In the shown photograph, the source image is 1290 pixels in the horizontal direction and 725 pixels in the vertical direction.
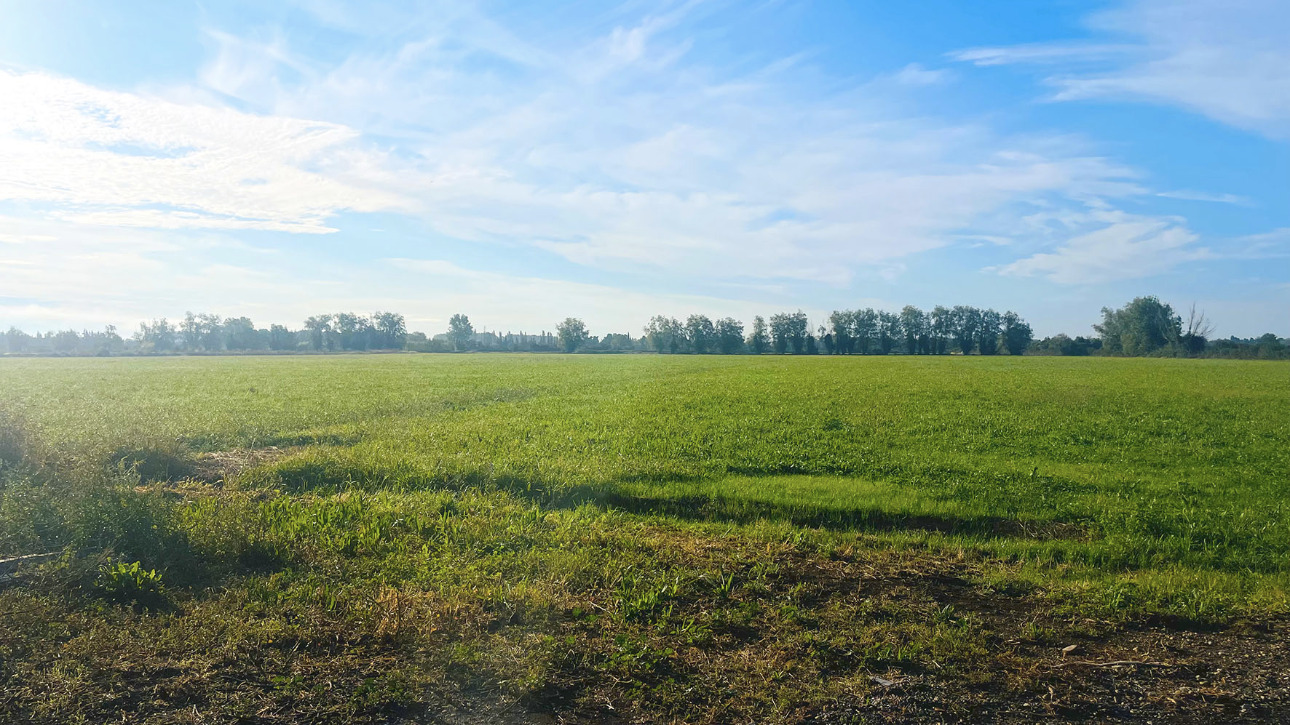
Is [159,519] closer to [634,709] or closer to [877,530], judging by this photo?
[634,709]

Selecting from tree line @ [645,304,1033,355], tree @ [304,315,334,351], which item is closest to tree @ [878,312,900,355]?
tree line @ [645,304,1033,355]

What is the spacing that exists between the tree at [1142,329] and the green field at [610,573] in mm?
131987

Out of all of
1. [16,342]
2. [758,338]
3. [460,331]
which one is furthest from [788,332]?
[16,342]

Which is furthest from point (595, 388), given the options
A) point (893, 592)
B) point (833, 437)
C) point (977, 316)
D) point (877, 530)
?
point (977, 316)

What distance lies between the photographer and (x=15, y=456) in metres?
10.1

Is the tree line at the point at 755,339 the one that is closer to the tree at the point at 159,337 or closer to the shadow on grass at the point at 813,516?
the tree at the point at 159,337

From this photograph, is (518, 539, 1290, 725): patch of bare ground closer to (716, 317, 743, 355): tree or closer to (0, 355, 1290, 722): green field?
(0, 355, 1290, 722): green field

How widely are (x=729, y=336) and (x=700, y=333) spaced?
7.10 metres

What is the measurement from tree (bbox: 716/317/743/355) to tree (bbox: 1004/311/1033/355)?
2230 inches

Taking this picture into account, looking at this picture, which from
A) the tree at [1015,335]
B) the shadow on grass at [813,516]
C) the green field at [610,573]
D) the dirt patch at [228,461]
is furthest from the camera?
the tree at [1015,335]

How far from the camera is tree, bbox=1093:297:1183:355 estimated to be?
4840 inches

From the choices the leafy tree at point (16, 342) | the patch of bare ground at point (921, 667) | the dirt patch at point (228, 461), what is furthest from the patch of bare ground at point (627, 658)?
the leafy tree at point (16, 342)

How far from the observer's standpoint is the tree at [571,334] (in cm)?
16988

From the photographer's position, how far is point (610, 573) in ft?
24.2
